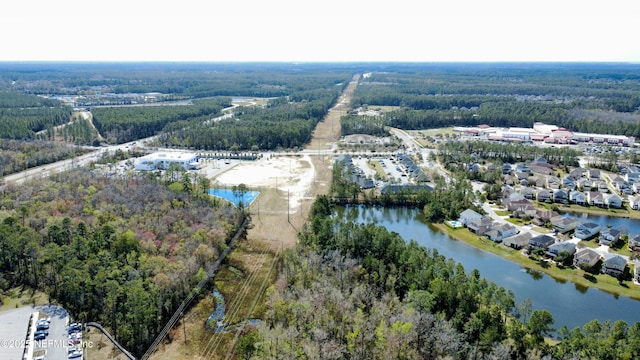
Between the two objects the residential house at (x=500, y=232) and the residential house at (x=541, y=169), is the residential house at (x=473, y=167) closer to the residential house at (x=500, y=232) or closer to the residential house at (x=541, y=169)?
the residential house at (x=541, y=169)

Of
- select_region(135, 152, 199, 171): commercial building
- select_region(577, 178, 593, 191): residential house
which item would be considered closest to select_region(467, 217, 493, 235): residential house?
select_region(577, 178, 593, 191): residential house

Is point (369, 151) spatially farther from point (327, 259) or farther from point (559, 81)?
point (559, 81)

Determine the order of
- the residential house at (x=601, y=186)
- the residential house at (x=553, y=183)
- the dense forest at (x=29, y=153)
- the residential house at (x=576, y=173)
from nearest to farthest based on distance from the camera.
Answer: the residential house at (x=601, y=186) < the residential house at (x=553, y=183) < the residential house at (x=576, y=173) < the dense forest at (x=29, y=153)

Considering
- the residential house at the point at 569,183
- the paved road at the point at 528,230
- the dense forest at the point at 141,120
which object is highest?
the dense forest at the point at 141,120

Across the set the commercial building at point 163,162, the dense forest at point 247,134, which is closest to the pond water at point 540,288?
the commercial building at point 163,162

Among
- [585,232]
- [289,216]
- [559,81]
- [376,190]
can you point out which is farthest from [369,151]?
[559,81]

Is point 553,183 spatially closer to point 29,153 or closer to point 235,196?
point 235,196
